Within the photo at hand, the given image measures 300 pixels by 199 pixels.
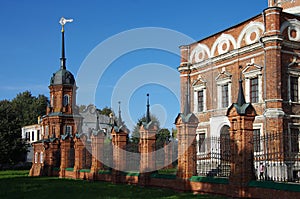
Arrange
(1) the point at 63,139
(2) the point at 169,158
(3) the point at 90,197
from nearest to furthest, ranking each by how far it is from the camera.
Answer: (3) the point at 90,197, (2) the point at 169,158, (1) the point at 63,139

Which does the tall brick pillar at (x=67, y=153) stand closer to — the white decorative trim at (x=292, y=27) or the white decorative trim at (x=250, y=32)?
the white decorative trim at (x=250, y=32)

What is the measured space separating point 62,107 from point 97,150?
1610 cm

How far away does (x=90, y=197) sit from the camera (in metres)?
14.0

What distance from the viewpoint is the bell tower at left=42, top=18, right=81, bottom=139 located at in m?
36.8

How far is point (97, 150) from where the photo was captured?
72.5 feet

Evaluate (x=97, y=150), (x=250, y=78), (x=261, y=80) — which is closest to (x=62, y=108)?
(x=97, y=150)

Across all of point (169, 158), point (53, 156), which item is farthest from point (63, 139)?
point (169, 158)

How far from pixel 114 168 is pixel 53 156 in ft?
35.0

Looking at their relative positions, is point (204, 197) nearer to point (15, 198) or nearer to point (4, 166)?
point (15, 198)

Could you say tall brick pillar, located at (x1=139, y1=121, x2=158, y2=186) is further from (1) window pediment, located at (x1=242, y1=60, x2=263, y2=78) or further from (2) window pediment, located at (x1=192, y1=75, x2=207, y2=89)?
(2) window pediment, located at (x1=192, y1=75, x2=207, y2=89)

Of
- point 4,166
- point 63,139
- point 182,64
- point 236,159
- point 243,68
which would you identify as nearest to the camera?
point 236,159

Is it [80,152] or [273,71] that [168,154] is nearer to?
[80,152]

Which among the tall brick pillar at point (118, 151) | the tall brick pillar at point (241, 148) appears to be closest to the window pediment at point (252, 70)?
the tall brick pillar at point (118, 151)

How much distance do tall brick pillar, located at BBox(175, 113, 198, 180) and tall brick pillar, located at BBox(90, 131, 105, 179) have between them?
790cm
